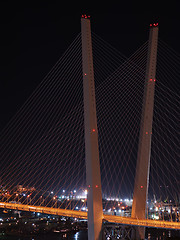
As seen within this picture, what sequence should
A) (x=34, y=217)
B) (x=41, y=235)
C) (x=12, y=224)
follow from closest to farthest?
(x=41, y=235) < (x=12, y=224) < (x=34, y=217)

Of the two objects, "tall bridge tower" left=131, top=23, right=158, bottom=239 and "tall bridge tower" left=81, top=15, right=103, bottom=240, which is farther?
"tall bridge tower" left=131, top=23, right=158, bottom=239

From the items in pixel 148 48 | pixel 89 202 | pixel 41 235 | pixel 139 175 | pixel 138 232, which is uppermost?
pixel 148 48

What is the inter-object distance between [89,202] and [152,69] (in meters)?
6.65

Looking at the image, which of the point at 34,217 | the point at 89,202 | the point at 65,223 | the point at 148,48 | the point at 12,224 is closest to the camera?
the point at 89,202

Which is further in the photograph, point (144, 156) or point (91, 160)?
point (144, 156)

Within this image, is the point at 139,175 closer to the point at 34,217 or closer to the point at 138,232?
the point at 138,232

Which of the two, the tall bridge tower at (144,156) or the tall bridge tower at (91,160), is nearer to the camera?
the tall bridge tower at (91,160)

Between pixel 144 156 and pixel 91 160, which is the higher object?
pixel 144 156

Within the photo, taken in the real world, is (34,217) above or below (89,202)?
below

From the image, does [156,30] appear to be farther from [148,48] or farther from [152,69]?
[152,69]

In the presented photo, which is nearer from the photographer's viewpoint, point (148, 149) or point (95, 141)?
point (95, 141)

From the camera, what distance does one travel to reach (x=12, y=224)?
116 feet

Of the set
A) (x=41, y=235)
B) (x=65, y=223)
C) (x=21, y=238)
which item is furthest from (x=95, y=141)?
(x=65, y=223)

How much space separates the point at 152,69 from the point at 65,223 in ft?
95.5
